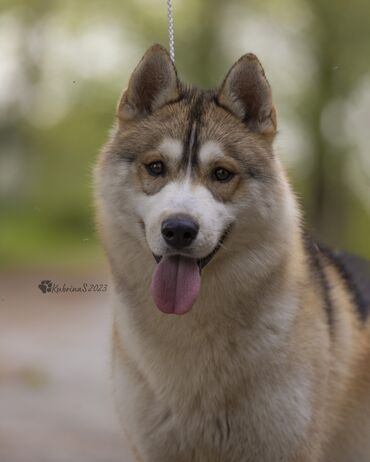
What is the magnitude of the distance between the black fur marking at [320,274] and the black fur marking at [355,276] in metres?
0.31

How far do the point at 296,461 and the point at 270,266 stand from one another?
3.19 ft

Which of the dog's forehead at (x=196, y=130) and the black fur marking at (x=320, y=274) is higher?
the dog's forehead at (x=196, y=130)

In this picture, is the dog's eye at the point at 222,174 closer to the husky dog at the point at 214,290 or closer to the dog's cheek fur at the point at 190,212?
the husky dog at the point at 214,290

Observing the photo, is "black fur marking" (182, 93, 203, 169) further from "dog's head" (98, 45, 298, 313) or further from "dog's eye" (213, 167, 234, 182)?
"dog's eye" (213, 167, 234, 182)

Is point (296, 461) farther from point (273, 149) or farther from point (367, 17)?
point (367, 17)

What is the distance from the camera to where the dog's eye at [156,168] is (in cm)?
434

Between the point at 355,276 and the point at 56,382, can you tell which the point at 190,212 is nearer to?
the point at 355,276

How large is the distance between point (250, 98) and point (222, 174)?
52cm

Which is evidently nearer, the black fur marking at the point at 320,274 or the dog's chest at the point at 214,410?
the dog's chest at the point at 214,410

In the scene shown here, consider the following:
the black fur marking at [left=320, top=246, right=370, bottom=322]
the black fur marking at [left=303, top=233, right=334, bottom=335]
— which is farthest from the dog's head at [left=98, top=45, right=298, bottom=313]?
the black fur marking at [left=320, top=246, right=370, bottom=322]

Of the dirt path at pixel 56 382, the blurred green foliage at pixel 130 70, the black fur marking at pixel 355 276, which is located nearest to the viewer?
the black fur marking at pixel 355 276

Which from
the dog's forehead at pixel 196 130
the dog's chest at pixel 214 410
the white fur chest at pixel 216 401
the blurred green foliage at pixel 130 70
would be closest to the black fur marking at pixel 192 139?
the dog's forehead at pixel 196 130

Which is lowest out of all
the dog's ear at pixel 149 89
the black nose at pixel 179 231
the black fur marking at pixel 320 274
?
the black fur marking at pixel 320 274

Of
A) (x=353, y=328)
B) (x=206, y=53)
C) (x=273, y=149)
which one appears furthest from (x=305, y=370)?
(x=206, y=53)
